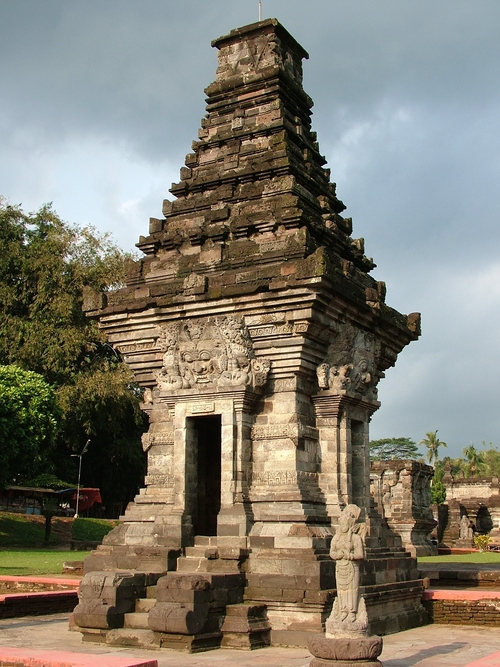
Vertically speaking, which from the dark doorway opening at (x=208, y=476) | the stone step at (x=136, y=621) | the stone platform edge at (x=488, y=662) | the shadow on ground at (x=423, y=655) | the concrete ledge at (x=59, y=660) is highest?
the dark doorway opening at (x=208, y=476)

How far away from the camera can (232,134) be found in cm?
1402

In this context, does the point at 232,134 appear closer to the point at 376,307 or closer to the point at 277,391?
the point at 376,307

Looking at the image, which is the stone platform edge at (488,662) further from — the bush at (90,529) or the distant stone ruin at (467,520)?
the distant stone ruin at (467,520)

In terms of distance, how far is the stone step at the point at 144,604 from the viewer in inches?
410

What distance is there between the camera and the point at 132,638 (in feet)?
32.4

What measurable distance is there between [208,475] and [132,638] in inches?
155

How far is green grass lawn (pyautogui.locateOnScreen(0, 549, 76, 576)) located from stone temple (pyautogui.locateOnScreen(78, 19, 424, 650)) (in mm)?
6604

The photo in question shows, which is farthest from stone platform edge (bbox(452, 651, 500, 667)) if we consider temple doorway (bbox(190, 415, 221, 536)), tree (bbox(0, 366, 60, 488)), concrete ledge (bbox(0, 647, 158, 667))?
tree (bbox(0, 366, 60, 488))

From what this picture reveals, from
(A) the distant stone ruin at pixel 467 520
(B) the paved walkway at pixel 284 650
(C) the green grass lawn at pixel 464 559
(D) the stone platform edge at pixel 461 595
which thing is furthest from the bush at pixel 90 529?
(D) the stone platform edge at pixel 461 595

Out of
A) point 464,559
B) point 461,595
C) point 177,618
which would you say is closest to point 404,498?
point 464,559

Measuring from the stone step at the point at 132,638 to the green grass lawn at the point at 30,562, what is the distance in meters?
7.86

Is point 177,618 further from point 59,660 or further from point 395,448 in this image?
point 395,448

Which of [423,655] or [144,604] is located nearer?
[423,655]

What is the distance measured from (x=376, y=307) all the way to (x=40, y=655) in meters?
7.59
